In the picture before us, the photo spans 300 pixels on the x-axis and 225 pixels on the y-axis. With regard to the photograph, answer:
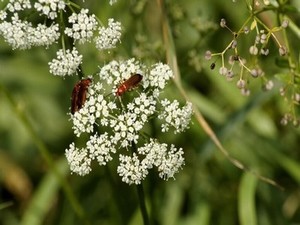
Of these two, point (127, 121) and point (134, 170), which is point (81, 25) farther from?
point (134, 170)

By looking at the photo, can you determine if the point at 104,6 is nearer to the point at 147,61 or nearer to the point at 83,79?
the point at 147,61

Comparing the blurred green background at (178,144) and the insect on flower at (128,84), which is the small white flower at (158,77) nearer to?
the insect on flower at (128,84)

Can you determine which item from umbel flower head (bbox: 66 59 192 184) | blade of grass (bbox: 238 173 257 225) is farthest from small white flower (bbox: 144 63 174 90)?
blade of grass (bbox: 238 173 257 225)

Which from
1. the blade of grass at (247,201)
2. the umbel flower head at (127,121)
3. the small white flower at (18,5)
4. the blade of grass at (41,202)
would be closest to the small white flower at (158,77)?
the umbel flower head at (127,121)

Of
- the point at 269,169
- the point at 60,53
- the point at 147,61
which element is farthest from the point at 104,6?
the point at 60,53

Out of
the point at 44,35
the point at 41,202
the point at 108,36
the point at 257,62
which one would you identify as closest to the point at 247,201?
the point at 41,202
